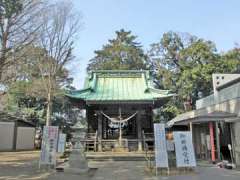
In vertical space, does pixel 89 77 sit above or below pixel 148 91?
above

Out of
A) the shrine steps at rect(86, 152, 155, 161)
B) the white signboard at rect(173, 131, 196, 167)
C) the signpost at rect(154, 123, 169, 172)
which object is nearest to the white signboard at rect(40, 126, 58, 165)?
the shrine steps at rect(86, 152, 155, 161)

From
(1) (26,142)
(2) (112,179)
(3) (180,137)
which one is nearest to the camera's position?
(2) (112,179)

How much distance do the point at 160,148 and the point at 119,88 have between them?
934cm

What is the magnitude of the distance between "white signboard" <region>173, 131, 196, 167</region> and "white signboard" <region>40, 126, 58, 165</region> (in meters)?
5.47

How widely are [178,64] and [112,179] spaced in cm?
2682

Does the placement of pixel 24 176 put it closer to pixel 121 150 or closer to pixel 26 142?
pixel 121 150

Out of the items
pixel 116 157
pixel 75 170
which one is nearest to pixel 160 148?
pixel 75 170

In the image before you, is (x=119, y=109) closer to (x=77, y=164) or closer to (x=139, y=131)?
(x=139, y=131)

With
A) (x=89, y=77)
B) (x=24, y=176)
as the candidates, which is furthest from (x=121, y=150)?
(x=24, y=176)

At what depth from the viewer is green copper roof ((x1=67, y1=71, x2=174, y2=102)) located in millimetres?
17462

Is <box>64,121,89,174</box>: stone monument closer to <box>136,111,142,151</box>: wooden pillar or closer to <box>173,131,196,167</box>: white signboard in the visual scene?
<box>173,131,196,167</box>: white signboard

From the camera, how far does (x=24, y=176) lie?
9.67 m

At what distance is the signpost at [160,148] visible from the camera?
1013 cm

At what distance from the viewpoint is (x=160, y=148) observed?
10375 millimetres
